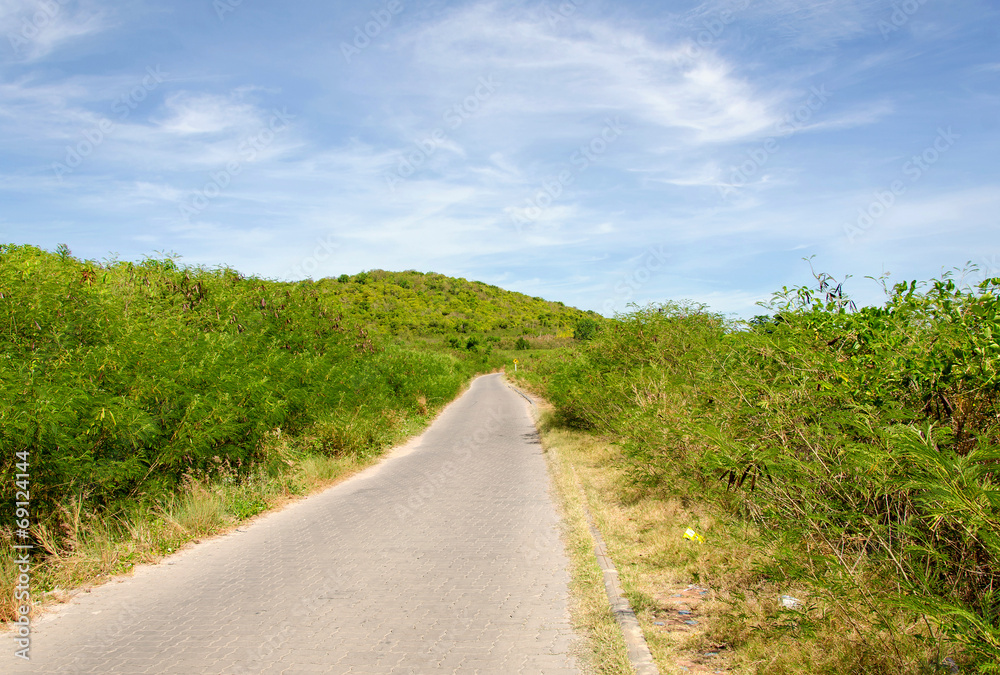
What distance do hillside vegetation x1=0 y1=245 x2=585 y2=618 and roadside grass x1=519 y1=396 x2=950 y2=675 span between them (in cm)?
515

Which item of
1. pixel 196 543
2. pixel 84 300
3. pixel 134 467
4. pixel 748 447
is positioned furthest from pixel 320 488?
pixel 748 447

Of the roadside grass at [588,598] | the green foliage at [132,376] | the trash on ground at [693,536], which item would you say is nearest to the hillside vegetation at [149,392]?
the green foliage at [132,376]

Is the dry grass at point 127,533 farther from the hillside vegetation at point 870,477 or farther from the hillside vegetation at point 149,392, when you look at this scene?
the hillside vegetation at point 870,477

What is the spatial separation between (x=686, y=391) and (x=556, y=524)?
286 cm

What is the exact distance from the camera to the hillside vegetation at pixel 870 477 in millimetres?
2973

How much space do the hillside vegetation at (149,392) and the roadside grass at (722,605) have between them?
515cm

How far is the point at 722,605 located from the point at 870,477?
1.93 m

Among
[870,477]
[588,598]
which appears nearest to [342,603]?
[588,598]

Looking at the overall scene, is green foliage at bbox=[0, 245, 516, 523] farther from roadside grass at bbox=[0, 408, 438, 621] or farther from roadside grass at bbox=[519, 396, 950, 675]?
roadside grass at bbox=[519, 396, 950, 675]

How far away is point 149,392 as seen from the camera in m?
6.73

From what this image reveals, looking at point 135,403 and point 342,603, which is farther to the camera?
point 135,403

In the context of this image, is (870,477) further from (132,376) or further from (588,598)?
(132,376)

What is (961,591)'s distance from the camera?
11.1 feet

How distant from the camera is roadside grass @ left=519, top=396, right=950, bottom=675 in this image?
343 centimetres
